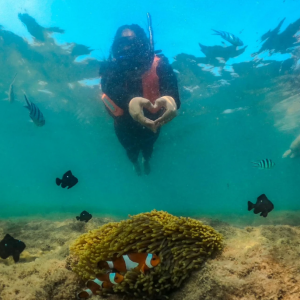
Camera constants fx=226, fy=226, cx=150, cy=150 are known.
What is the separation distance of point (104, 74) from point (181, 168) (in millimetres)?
52943

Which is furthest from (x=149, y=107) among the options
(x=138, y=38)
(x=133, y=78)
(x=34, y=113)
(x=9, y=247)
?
(x=138, y=38)

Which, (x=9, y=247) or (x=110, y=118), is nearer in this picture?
(x=9, y=247)

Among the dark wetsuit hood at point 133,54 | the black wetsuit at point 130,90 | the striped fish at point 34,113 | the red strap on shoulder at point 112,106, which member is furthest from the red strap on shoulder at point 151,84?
the striped fish at point 34,113

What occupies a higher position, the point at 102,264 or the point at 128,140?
the point at 128,140

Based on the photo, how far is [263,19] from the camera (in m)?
11.7

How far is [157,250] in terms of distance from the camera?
290 centimetres

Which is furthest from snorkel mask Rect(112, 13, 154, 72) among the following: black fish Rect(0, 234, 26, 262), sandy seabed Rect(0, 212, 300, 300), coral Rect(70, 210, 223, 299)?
sandy seabed Rect(0, 212, 300, 300)

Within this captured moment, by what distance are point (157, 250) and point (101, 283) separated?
760 millimetres

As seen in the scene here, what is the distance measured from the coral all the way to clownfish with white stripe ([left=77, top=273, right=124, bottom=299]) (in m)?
0.13

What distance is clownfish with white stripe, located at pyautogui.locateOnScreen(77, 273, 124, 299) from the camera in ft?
8.32

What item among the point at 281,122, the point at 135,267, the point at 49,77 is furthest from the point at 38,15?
the point at 281,122

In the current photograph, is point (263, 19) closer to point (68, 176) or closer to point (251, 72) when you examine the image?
point (251, 72)

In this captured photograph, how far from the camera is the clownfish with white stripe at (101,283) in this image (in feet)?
8.32

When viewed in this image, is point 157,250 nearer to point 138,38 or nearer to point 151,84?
point 151,84
